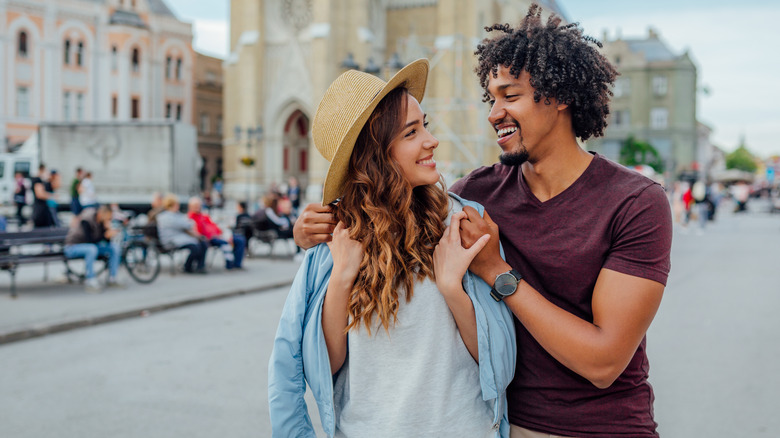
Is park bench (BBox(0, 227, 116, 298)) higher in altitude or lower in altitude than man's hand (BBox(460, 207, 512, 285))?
lower

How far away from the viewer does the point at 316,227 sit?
1979mm

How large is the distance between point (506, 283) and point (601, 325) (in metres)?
0.26

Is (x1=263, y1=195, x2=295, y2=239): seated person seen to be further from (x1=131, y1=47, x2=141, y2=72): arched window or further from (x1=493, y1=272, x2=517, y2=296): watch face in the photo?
(x1=131, y1=47, x2=141, y2=72): arched window

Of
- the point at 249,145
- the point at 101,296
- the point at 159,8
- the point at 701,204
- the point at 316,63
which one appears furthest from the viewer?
the point at 159,8

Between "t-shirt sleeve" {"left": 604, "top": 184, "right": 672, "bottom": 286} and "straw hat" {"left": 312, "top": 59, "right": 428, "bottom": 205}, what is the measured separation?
27.5 inches

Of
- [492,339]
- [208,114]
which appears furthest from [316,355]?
[208,114]

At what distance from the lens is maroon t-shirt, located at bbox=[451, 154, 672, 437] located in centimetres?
176

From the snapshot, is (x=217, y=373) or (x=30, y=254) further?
(x=30, y=254)

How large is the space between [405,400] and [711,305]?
8.39 meters

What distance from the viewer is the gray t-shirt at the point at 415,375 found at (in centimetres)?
181

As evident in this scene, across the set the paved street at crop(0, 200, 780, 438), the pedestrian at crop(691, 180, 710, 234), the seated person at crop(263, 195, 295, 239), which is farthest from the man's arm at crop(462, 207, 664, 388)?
the pedestrian at crop(691, 180, 710, 234)

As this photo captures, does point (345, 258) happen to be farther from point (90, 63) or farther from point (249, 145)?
point (90, 63)

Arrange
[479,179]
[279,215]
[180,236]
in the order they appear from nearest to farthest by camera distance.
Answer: [479,179]
[180,236]
[279,215]

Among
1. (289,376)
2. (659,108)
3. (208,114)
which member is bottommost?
(289,376)
